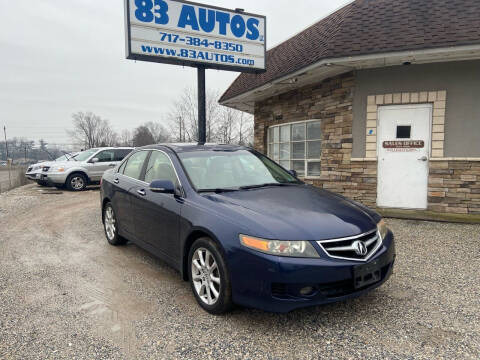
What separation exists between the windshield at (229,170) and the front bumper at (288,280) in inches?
44.5

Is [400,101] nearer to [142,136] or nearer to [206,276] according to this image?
[206,276]

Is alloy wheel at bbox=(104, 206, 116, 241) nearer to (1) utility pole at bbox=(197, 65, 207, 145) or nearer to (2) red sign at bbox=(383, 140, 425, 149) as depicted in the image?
(1) utility pole at bbox=(197, 65, 207, 145)

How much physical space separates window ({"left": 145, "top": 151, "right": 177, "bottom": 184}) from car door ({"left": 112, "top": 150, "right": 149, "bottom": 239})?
160 mm

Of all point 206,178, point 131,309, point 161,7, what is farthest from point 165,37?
point 131,309

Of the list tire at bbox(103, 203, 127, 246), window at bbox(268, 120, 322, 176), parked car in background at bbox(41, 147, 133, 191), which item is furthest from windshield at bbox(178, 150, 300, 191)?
parked car in background at bbox(41, 147, 133, 191)

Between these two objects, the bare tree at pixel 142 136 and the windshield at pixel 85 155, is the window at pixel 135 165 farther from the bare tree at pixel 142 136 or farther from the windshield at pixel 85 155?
the bare tree at pixel 142 136

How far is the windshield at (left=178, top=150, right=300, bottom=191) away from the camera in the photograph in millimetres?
3592

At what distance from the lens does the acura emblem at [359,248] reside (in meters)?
2.67

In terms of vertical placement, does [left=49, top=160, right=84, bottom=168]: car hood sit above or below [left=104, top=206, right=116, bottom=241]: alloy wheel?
above

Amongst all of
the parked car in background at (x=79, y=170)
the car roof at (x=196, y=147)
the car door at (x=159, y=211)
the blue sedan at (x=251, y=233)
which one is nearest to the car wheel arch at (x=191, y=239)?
the blue sedan at (x=251, y=233)

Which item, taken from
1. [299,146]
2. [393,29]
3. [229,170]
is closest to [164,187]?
[229,170]

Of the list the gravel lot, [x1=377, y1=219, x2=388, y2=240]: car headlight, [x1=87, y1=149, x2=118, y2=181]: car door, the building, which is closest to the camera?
the gravel lot

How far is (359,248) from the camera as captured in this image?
268 cm

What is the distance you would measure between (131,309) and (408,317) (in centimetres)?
248
